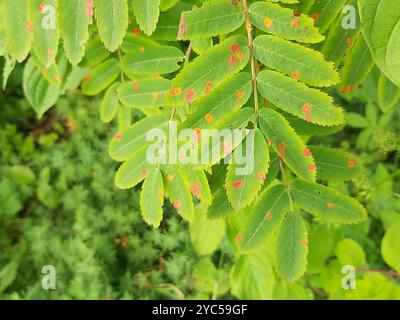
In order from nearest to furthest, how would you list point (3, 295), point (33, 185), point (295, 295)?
point (295, 295), point (3, 295), point (33, 185)

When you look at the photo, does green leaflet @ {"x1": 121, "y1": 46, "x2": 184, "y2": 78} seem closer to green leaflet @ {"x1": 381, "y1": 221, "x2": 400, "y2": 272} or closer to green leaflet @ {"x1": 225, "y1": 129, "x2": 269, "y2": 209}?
green leaflet @ {"x1": 225, "y1": 129, "x2": 269, "y2": 209}

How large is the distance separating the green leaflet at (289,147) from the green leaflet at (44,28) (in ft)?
2.01

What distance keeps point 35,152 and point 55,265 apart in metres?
0.89

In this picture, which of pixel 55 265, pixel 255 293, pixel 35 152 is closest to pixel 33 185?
pixel 35 152

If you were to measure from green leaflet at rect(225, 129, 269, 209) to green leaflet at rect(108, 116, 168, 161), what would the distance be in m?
0.44

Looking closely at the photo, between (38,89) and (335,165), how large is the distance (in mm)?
1369

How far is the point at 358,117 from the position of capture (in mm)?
3092

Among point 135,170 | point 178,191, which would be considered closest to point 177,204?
point 178,191

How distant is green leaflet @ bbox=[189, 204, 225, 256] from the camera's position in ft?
8.51

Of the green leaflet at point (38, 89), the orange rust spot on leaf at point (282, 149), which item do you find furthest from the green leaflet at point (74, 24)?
the green leaflet at point (38, 89)

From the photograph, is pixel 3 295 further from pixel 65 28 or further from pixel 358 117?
pixel 358 117

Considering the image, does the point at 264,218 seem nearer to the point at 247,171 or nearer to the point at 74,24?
the point at 247,171

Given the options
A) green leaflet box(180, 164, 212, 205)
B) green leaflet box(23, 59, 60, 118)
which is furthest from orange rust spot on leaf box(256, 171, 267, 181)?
green leaflet box(23, 59, 60, 118)

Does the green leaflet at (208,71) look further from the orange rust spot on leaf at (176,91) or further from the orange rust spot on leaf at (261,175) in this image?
the orange rust spot on leaf at (261,175)
